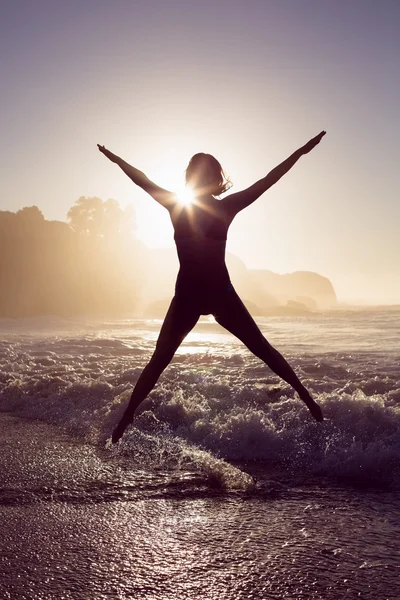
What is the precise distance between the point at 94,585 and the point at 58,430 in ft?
13.9

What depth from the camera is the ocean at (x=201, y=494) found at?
2729 mm

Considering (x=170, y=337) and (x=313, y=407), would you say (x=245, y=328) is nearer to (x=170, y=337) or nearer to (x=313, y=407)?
(x=170, y=337)

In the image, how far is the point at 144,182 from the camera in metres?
4.90

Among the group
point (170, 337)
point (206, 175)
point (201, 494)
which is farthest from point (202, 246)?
point (201, 494)

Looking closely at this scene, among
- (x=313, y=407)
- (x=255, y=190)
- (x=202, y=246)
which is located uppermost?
(x=255, y=190)

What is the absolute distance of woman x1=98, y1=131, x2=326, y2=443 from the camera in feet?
15.0

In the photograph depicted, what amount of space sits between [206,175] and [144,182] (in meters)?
0.59

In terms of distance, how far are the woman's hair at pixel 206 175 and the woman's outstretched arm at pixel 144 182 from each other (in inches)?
9.8

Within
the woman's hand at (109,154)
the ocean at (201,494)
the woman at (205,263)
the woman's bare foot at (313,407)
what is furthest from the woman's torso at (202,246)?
the ocean at (201,494)

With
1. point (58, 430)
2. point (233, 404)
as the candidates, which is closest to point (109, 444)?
point (58, 430)

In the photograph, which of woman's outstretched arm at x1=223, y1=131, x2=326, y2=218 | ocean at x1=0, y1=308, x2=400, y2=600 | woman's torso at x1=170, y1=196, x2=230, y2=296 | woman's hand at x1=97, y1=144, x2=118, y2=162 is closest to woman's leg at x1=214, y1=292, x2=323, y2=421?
woman's torso at x1=170, y1=196, x2=230, y2=296

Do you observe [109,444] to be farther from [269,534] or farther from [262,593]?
[262,593]

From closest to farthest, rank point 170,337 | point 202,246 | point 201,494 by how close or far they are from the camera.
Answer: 1. point 201,494
2. point 202,246
3. point 170,337

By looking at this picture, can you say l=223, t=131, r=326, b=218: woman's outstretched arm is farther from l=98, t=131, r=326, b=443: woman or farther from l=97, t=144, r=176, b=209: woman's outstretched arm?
l=97, t=144, r=176, b=209: woman's outstretched arm
